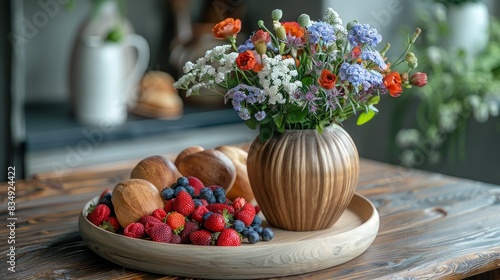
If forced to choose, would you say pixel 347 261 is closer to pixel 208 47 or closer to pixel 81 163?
pixel 81 163

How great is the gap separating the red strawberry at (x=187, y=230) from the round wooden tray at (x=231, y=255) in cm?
4

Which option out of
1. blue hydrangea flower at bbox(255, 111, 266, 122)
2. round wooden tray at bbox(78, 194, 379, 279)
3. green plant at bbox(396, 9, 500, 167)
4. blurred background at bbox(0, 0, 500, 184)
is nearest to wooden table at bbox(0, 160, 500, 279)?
round wooden tray at bbox(78, 194, 379, 279)

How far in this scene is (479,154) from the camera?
2.88m

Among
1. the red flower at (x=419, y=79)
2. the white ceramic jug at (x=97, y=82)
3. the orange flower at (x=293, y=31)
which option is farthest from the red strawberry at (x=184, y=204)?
the white ceramic jug at (x=97, y=82)

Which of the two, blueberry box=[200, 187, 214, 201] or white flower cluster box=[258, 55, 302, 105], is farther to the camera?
blueberry box=[200, 187, 214, 201]

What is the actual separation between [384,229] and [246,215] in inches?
13.7

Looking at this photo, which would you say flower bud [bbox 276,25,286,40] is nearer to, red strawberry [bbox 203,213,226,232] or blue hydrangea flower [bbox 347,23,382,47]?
blue hydrangea flower [bbox 347,23,382,47]

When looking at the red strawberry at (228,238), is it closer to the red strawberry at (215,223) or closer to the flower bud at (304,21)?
the red strawberry at (215,223)

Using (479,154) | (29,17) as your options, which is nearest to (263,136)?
(479,154)

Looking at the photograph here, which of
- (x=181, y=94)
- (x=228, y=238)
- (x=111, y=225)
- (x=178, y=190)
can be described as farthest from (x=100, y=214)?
(x=181, y=94)

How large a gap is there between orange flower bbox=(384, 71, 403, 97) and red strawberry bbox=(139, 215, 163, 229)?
1.46 feet

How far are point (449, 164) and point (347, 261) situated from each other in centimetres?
186

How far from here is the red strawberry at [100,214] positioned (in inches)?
49.8

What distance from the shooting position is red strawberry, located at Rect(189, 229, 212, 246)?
46.0 inches
